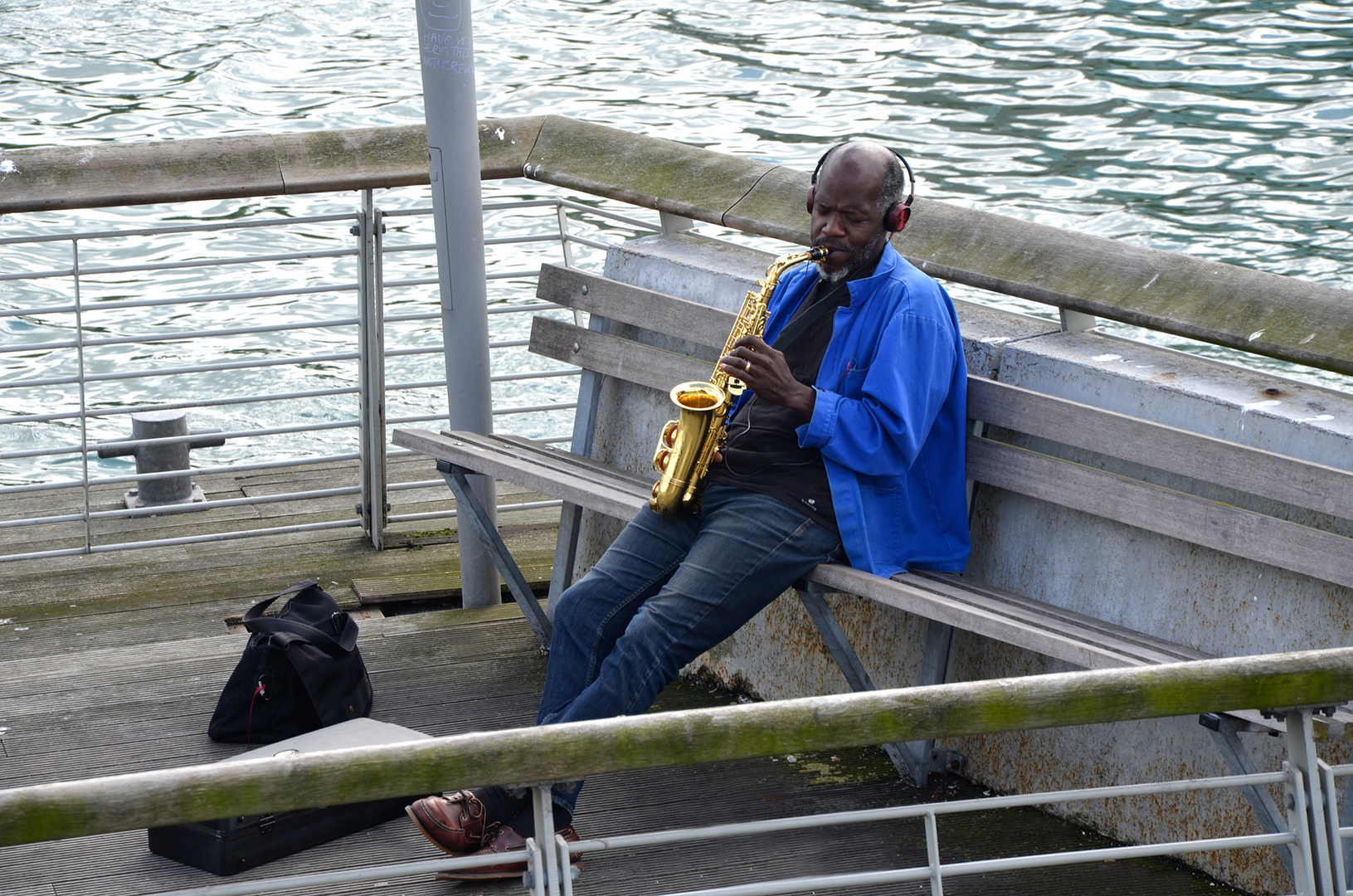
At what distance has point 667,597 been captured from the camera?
10.5 feet

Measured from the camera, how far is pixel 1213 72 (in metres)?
14.4

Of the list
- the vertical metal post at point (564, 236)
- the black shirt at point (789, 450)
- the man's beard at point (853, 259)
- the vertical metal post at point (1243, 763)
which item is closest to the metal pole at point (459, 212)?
the vertical metal post at point (564, 236)

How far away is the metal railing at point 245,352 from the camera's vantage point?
4789 millimetres

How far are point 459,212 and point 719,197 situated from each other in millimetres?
760

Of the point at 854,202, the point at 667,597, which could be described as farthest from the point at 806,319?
the point at 667,597

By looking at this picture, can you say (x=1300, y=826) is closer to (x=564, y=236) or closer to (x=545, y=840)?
(x=545, y=840)

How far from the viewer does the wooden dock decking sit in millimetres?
3070

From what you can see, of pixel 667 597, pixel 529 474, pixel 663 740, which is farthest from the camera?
pixel 529 474

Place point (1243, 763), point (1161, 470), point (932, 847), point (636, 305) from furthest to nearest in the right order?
point (636, 305)
point (1161, 470)
point (1243, 763)
point (932, 847)

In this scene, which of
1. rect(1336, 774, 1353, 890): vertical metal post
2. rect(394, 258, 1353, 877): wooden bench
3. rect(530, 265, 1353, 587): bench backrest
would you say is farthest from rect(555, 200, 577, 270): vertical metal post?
rect(1336, 774, 1353, 890): vertical metal post

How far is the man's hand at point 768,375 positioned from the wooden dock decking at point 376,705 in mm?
909

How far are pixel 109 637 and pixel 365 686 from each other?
1.10 m

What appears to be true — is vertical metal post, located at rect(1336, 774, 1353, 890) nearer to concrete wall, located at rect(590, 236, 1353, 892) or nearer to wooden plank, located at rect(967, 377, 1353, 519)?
concrete wall, located at rect(590, 236, 1353, 892)

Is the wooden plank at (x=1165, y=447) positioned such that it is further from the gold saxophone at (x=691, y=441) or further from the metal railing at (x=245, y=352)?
the metal railing at (x=245, y=352)
